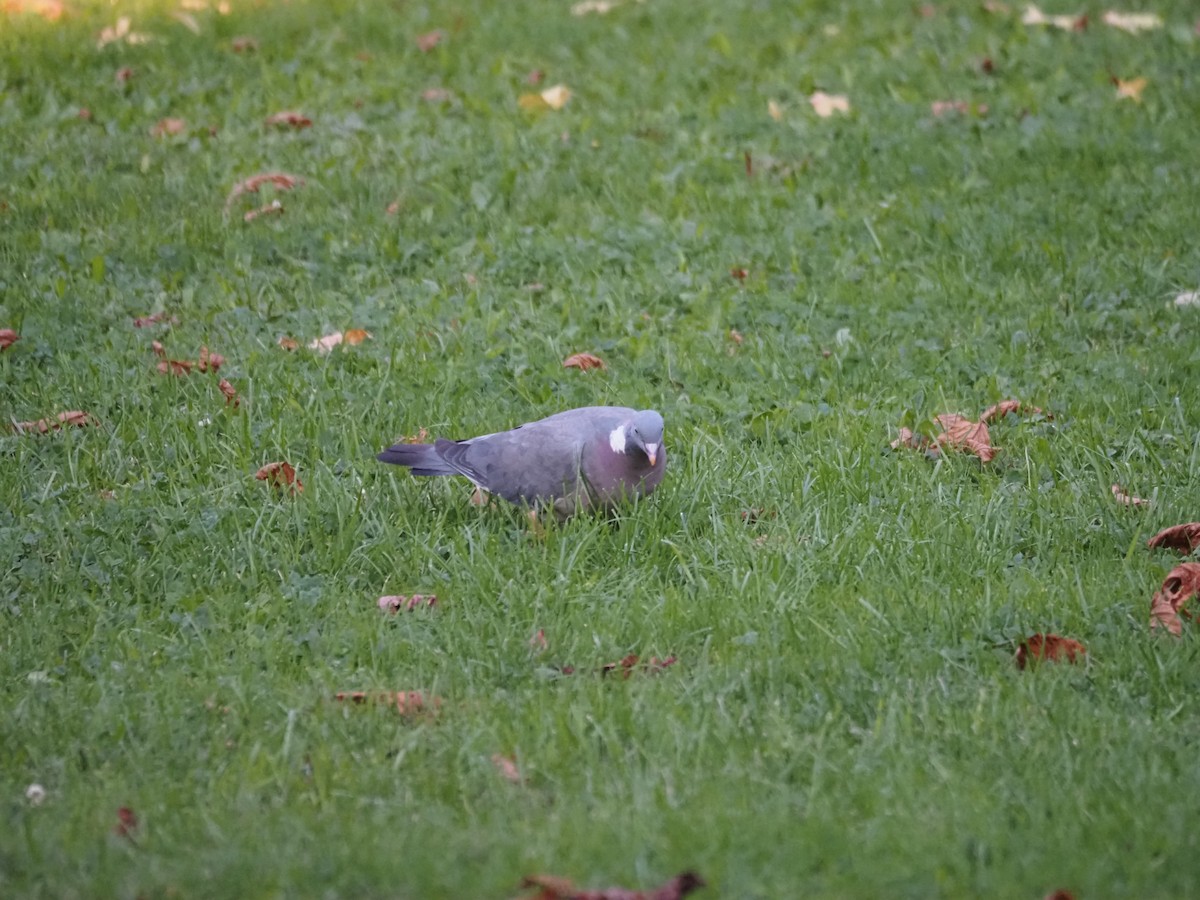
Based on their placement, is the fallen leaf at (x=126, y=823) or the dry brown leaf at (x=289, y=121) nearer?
the fallen leaf at (x=126, y=823)

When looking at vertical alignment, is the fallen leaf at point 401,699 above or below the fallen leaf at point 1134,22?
below

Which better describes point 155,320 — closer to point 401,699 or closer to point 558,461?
point 558,461

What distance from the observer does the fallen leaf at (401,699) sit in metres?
3.73

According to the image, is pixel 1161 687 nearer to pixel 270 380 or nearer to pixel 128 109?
pixel 270 380

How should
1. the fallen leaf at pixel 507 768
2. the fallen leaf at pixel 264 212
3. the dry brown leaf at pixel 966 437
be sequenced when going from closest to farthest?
1. the fallen leaf at pixel 507 768
2. the dry brown leaf at pixel 966 437
3. the fallen leaf at pixel 264 212

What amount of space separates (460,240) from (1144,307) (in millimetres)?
3380

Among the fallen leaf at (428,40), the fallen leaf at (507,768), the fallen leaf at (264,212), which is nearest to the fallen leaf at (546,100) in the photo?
the fallen leaf at (428,40)

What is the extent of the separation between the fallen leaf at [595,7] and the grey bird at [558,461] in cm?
580

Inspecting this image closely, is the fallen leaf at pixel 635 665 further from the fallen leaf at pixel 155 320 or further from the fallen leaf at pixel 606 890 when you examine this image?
the fallen leaf at pixel 155 320

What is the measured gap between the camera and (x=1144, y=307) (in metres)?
6.35

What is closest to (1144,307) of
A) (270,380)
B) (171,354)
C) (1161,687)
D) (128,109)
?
(1161,687)

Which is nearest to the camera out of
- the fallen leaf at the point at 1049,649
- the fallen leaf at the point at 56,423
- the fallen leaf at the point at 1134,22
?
the fallen leaf at the point at 1049,649

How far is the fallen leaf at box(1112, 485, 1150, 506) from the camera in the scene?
186 inches

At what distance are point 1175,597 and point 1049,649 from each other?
0.47 m
